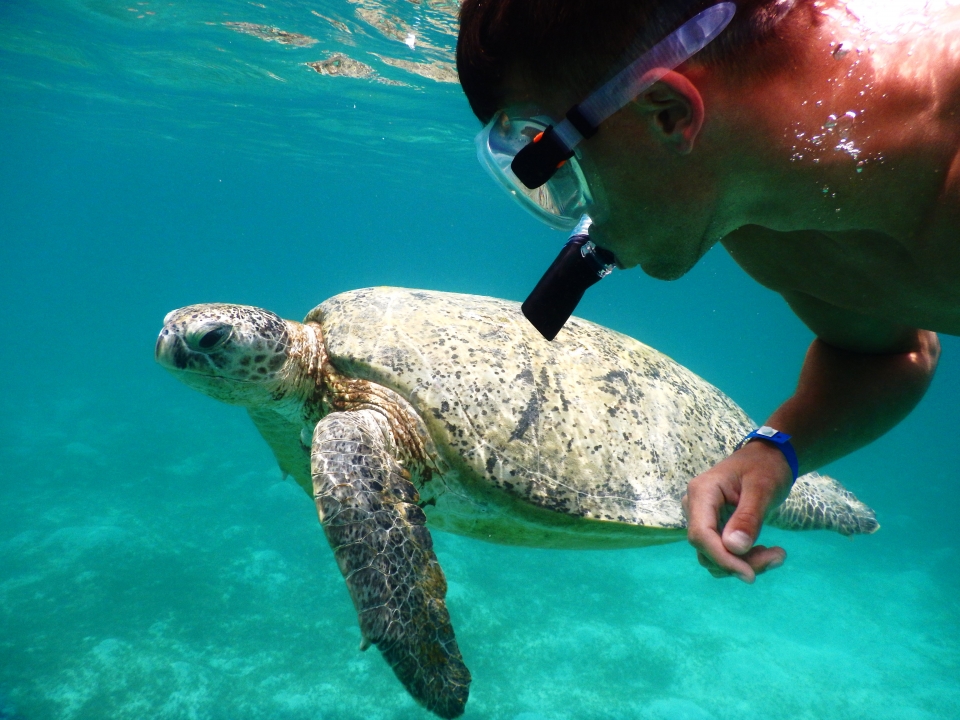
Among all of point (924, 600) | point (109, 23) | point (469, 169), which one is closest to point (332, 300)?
point (924, 600)

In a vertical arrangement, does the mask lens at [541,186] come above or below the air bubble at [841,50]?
below

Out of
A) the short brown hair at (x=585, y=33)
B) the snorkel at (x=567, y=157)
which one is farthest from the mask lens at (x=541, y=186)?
→ the short brown hair at (x=585, y=33)

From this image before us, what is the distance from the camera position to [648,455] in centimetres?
322

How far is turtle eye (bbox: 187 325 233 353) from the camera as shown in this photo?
123 inches

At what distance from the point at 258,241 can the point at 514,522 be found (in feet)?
350

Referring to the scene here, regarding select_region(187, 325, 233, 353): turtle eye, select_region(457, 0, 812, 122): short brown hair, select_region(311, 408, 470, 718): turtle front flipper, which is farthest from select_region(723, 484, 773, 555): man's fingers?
select_region(187, 325, 233, 353): turtle eye

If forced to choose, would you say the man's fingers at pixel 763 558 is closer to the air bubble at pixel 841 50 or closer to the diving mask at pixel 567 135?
the diving mask at pixel 567 135

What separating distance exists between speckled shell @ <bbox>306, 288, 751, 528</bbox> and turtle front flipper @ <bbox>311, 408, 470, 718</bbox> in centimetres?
48

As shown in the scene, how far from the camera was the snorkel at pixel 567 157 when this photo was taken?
0.94 meters

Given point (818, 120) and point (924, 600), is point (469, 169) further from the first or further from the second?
point (818, 120)

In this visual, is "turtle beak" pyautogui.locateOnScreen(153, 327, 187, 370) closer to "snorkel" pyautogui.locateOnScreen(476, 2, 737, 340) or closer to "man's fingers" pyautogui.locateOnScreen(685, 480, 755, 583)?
"snorkel" pyautogui.locateOnScreen(476, 2, 737, 340)

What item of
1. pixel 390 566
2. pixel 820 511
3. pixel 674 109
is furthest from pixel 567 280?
pixel 820 511

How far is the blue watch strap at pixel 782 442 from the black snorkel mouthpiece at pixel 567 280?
77cm

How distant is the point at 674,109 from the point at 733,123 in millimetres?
110
